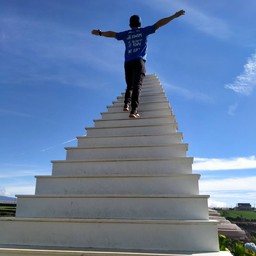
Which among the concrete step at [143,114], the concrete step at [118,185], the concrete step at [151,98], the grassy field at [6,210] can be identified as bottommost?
the grassy field at [6,210]

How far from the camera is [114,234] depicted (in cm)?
235

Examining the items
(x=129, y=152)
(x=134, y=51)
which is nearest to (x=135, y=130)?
(x=129, y=152)

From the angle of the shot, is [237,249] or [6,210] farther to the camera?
[6,210]

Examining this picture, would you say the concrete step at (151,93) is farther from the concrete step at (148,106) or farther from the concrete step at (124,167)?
the concrete step at (124,167)

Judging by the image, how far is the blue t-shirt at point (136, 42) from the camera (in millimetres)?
4496

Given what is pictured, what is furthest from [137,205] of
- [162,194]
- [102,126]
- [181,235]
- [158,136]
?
[102,126]

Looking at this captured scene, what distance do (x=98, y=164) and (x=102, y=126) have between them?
119 centimetres

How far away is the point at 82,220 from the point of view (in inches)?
95.3

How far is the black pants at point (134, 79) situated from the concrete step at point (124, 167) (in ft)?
3.78

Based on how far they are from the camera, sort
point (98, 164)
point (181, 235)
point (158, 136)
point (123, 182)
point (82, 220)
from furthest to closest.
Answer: point (158, 136)
point (98, 164)
point (123, 182)
point (82, 220)
point (181, 235)

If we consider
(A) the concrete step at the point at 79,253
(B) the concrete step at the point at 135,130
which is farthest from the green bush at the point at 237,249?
(B) the concrete step at the point at 135,130

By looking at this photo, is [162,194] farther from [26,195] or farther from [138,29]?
[138,29]

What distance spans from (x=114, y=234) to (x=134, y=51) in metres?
3.01

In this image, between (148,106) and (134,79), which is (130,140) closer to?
(134,79)
